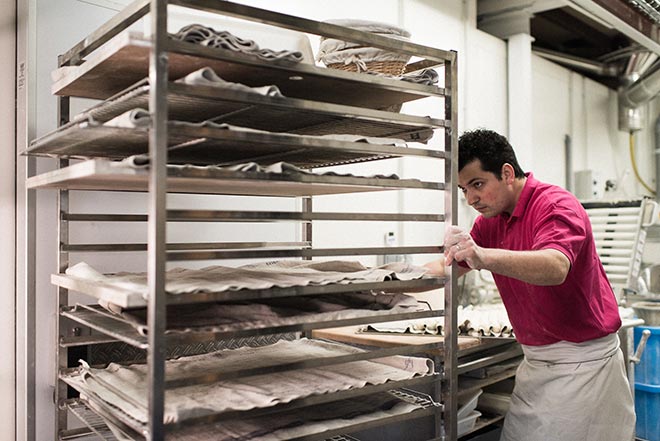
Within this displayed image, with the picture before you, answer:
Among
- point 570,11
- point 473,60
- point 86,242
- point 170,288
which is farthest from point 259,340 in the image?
point 570,11

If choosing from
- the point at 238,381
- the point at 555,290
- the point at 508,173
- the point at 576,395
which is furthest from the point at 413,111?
the point at 238,381

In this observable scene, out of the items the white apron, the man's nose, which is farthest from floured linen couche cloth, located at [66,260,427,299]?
the white apron

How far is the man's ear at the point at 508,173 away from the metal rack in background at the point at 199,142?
49 cm

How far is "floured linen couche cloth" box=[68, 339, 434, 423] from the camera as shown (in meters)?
1.31

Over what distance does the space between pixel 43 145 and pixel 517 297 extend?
1615 millimetres

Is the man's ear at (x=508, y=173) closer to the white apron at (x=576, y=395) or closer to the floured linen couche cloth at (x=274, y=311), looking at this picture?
the white apron at (x=576, y=395)

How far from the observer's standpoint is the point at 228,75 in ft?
4.80

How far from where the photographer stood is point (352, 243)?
2900mm

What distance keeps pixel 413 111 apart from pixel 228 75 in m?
1.94

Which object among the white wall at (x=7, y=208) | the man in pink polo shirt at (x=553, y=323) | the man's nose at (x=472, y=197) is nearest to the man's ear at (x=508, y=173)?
the man in pink polo shirt at (x=553, y=323)

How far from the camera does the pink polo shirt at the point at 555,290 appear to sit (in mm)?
1997

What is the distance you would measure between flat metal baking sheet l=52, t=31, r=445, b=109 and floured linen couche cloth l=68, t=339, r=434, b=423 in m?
0.67

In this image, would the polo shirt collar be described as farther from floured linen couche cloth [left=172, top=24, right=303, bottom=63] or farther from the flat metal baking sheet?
floured linen couche cloth [left=172, top=24, right=303, bottom=63]

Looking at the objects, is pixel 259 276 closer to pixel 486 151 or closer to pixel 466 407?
pixel 486 151
